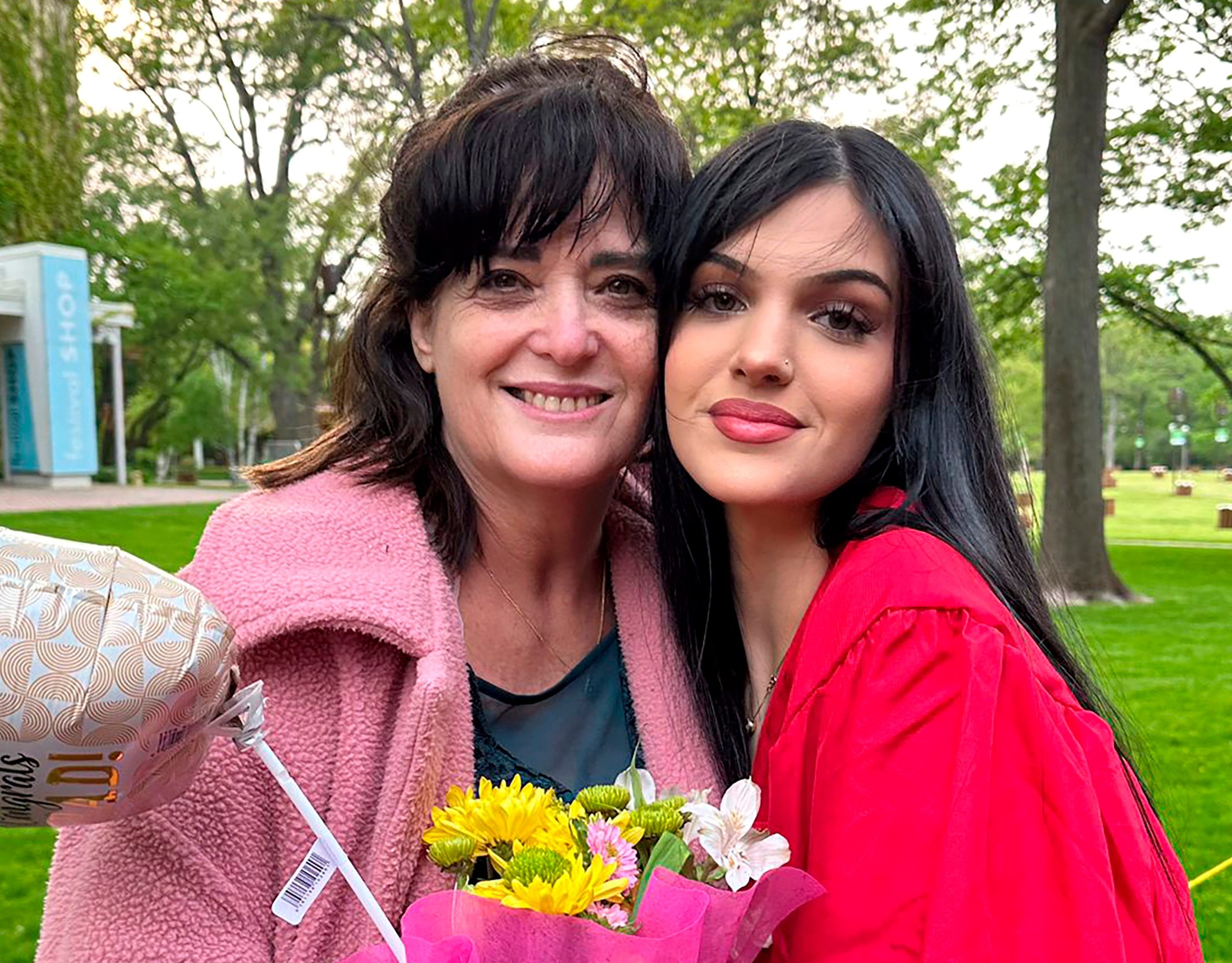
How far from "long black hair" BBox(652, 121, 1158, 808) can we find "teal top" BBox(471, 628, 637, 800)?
163 mm

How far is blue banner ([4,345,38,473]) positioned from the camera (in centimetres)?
1877

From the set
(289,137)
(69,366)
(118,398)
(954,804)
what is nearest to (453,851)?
(954,804)

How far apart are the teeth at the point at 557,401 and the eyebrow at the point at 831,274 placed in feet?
1.04

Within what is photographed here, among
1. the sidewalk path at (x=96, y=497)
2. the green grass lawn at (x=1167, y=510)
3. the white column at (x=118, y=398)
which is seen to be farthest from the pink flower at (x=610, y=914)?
the white column at (x=118, y=398)

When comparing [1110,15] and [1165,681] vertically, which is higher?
[1110,15]

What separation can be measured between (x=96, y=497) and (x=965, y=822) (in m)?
18.4

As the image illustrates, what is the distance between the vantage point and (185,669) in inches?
40.5

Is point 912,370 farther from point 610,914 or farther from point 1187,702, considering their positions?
point 1187,702

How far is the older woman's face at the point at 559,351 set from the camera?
72.7 inches

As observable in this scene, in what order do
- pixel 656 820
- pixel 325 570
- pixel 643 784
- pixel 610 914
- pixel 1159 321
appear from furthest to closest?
pixel 1159 321 < pixel 325 570 < pixel 643 784 < pixel 656 820 < pixel 610 914

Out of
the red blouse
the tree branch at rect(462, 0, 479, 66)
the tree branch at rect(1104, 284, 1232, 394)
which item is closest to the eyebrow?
the red blouse

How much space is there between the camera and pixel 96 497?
57.8 feet

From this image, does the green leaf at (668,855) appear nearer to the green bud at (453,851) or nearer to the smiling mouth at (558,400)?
the green bud at (453,851)

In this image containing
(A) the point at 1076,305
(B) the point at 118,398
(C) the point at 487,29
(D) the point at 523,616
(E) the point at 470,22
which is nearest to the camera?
(D) the point at 523,616
